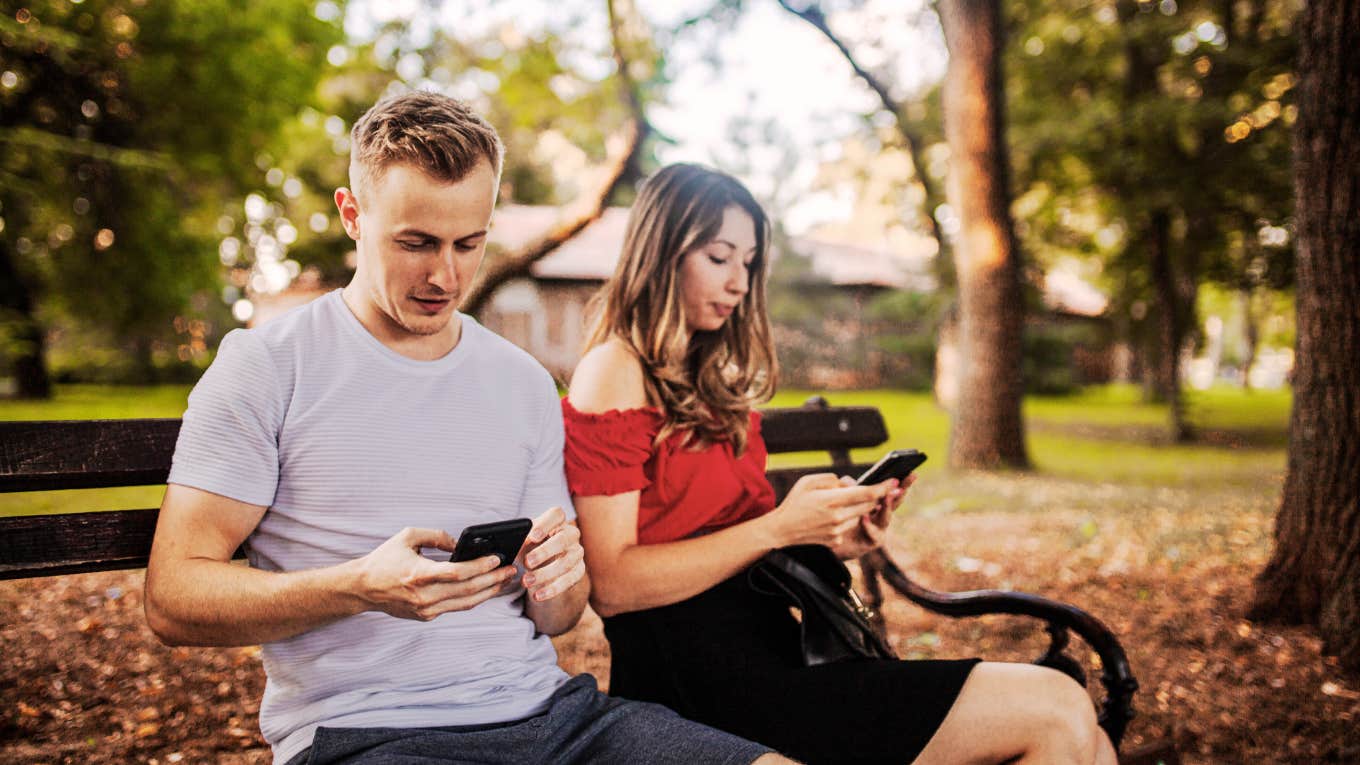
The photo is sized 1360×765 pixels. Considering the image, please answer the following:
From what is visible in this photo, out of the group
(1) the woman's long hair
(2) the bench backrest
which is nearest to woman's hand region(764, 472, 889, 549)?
(1) the woman's long hair

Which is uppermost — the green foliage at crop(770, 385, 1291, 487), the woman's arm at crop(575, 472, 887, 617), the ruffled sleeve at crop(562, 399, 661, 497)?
the ruffled sleeve at crop(562, 399, 661, 497)

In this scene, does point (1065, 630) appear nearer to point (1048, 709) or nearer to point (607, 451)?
point (1048, 709)

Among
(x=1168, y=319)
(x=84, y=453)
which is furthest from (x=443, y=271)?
(x=1168, y=319)

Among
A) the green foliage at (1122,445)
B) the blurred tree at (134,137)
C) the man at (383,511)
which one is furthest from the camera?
the blurred tree at (134,137)

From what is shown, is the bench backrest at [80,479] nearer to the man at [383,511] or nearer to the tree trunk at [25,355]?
the man at [383,511]

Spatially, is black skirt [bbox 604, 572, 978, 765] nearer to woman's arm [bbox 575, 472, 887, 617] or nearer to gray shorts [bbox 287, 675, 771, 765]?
woman's arm [bbox 575, 472, 887, 617]

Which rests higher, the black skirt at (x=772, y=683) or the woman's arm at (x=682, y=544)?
the woman's arm at (x=682, y=544)

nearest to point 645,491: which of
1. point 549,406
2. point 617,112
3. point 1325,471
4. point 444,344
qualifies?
point 549,406

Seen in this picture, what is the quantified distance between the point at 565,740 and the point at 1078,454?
13293mm

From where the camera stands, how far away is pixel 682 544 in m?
2.23

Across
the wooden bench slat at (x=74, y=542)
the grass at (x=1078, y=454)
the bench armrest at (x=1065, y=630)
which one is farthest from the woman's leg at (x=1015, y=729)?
the grass at (x=1078, y=454)

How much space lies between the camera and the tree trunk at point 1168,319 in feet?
50.2

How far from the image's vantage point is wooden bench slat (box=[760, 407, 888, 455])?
323 cm

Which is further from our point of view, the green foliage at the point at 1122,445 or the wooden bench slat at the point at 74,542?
the green foliage at the point at 1122,445
